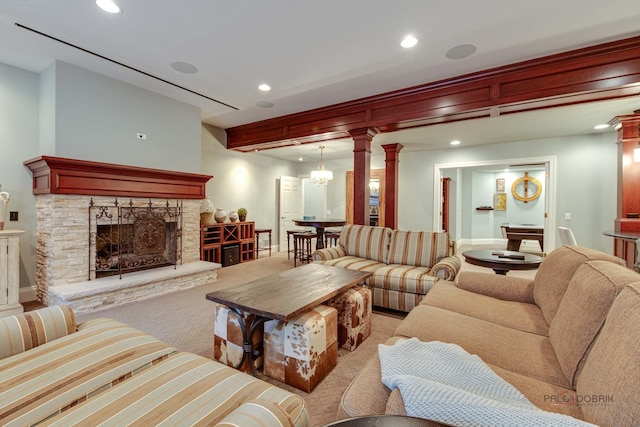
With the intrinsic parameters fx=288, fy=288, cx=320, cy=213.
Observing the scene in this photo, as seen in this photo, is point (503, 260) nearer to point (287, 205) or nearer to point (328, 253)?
point (328, 253)

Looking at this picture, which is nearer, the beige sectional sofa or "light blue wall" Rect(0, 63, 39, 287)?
the beige sectional sofa

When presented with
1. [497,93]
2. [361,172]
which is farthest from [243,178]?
[497,93]

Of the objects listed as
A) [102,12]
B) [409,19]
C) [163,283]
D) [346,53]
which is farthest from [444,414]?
[163,283]

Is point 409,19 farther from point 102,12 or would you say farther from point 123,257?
point 123,257

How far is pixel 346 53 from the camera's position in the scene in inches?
116

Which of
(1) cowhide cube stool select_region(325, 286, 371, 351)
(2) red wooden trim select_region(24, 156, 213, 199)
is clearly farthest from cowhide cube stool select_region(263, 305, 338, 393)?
(2) red wooden trim select_region(24, 156, 213, 199)

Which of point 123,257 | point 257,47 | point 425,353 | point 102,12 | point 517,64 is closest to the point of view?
point 425,353

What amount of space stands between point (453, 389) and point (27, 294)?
15.5 ft

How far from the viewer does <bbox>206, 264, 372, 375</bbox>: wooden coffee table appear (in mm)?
1827

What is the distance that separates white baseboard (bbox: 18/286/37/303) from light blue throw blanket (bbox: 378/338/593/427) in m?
4.36

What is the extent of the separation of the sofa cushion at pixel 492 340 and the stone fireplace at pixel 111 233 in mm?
3344

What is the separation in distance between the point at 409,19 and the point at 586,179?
5.03 metres

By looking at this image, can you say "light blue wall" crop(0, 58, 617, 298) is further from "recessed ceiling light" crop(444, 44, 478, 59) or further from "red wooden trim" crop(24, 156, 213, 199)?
"recessed ceiling light" crop(444, 44, 478, 59)

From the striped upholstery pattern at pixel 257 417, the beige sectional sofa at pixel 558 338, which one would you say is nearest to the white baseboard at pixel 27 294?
the striped upholstery pattern at pixel 257 417
